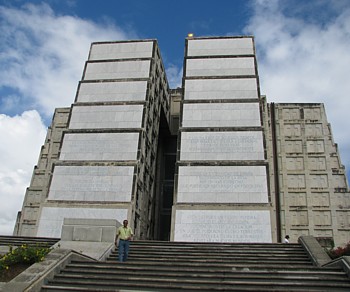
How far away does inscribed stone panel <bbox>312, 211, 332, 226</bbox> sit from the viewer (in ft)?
105

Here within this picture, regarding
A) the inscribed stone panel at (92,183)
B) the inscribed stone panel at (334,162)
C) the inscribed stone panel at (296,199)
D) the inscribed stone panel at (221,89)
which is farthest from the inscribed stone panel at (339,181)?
the inscribed stone panel at (92,183)

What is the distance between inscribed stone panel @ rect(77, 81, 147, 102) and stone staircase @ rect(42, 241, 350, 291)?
60.5 feet

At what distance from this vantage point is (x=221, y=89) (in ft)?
99.3

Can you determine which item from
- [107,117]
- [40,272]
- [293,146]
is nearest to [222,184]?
[107,117]

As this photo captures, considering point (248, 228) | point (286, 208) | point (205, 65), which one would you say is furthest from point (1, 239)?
point (286, 208)

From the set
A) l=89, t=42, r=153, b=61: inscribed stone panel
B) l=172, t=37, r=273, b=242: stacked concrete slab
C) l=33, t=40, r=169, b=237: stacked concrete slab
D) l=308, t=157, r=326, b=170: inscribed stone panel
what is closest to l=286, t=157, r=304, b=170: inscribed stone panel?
l=308, t=157, r=326, b=170: inscribed stone panel

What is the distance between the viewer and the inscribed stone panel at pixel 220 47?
32.7m

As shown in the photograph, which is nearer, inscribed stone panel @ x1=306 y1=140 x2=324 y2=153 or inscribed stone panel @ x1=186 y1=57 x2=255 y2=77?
inscribed stone panel @ x1=186 y1=57 x2=255 y2=77

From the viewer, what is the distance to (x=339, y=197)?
107ft

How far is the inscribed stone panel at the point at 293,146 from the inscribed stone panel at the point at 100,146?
1562 cm

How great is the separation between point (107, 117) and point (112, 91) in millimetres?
2666

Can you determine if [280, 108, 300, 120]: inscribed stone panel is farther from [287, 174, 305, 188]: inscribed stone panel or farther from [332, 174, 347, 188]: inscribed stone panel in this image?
[332, 174, 347, 188]: inscribed stone panel

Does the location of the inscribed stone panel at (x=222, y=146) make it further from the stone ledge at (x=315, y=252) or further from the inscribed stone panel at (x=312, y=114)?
the inscribed stone panel at (x=312, y=114)

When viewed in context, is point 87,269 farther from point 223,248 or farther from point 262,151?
point 262,151
